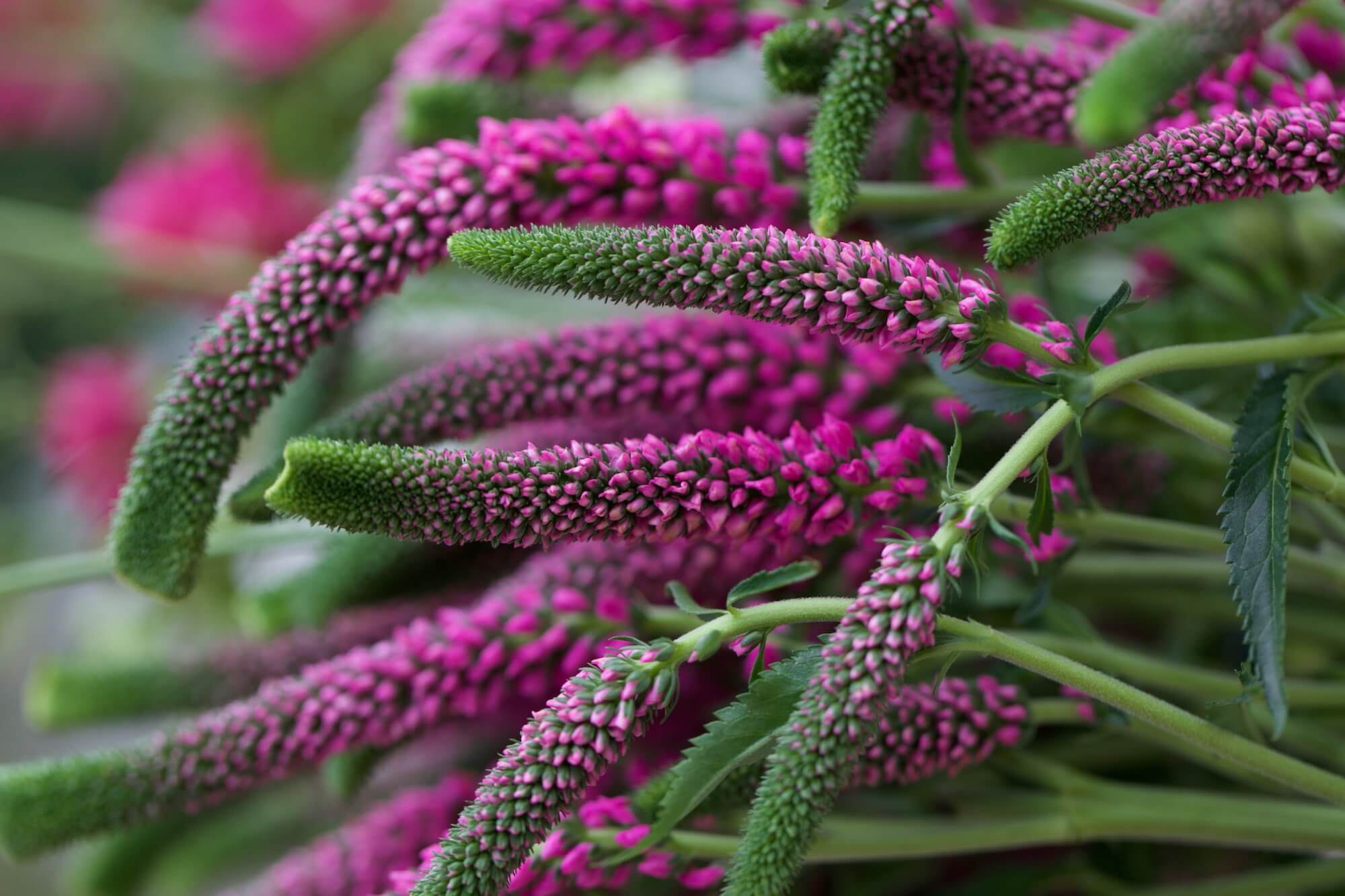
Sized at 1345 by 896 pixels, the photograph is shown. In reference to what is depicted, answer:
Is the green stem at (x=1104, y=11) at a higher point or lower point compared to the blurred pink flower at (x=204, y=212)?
higher

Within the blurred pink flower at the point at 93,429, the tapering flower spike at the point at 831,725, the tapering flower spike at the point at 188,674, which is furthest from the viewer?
the blurred pink flower at the point at 93,429

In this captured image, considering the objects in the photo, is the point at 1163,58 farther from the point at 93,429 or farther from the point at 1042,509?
the point at 93,429

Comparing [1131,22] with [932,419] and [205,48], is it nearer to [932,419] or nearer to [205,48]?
[932,419]

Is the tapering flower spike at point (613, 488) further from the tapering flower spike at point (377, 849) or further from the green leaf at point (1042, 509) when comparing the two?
the tapering flower spike at point (377, 849)

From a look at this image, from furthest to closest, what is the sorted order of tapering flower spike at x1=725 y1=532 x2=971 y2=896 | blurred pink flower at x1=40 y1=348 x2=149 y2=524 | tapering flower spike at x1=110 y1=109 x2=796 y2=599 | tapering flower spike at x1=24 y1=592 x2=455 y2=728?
blurred pink flower at x1=40 y1=348 x2=149 y2=524, tapering flower spike at x1=24 y1=592 x2=455 y2=728, tapering flower spike at x1=110 y1=109 x2=796 y2=599, tapering flower spike at x1=725 y1=532 x2=971 y2=896

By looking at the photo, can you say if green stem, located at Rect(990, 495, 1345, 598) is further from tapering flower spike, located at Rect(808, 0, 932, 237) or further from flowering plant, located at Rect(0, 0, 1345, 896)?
tapering flower spike, located at Rect(808, 0, 932, 237)

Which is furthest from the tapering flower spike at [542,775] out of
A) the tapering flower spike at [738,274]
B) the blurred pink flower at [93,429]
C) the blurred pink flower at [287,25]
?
the blurred pink flower at [287,25]

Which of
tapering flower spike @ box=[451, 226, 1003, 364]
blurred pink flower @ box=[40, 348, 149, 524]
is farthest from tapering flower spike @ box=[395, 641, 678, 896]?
blurred pink flower @ box=[40, 348, 149, 524]
